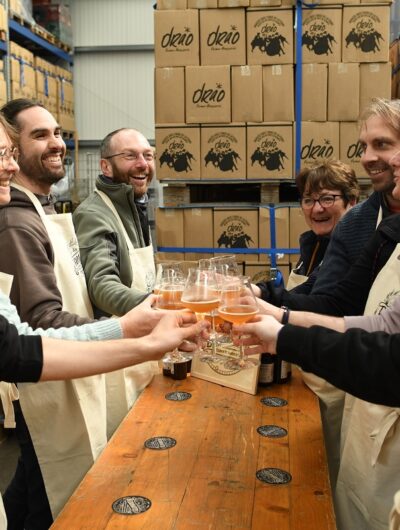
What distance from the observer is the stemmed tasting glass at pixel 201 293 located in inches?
69.6

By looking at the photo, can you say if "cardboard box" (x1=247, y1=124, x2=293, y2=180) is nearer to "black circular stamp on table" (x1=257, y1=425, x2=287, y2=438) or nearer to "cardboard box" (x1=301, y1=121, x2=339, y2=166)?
"cardboard box" (x1=301, y1=121, x2=339, y2=166)

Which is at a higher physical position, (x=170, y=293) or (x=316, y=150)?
(x=316, y=150)

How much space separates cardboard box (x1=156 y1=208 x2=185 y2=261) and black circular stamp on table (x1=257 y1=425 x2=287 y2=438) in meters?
2.93

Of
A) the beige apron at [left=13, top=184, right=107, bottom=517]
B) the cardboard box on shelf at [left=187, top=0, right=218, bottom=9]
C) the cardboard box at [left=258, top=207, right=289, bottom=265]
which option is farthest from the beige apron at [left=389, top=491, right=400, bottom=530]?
the cardboard box on shelf at [left=187, top=0, right=218, bottom=9]

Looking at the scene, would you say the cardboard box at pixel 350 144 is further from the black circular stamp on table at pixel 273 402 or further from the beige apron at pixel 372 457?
the black circular stamp on table at pixel 273 402

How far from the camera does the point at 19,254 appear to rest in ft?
6.74

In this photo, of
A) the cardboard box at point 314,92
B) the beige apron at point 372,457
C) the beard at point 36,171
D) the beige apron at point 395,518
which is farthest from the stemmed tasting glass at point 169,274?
the cardboard box at point 314,92

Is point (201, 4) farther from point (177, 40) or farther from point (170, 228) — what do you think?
point (170, 228)

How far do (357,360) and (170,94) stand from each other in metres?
3.58

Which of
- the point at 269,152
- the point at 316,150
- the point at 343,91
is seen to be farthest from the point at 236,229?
the point at 343,91

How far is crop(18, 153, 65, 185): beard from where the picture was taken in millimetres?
2539

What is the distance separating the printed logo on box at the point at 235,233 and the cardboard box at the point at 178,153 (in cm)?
43

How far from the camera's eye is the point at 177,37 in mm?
4398

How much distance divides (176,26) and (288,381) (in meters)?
3.22
